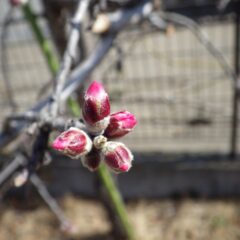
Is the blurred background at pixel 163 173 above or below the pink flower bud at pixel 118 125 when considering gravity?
below

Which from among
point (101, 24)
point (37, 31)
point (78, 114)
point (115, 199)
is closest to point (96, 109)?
point (101, 24)

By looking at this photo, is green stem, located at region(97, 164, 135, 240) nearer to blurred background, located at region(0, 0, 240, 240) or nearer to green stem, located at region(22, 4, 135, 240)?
green stem, located at region(22, 4, 135, 240)

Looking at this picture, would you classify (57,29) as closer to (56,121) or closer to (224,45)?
(56,121)

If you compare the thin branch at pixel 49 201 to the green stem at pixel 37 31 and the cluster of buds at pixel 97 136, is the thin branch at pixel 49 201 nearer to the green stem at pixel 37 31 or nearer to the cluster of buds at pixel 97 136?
the green stem at pixel 37 31

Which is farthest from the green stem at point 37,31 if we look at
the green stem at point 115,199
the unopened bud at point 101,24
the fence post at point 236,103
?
the fence post at point 236,103

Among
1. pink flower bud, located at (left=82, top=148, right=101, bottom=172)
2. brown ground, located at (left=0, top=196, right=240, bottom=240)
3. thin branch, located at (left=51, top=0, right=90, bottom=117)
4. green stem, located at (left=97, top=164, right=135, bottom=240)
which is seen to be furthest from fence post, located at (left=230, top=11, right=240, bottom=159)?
pink flower bud, located at (left=82, top=148, right=101, bottom=172)

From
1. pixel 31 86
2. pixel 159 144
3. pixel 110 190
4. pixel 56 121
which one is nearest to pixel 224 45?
pixel 159 144
